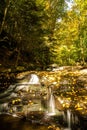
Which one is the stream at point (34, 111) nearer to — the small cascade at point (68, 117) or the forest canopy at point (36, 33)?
the small cascade at point (68, 117)

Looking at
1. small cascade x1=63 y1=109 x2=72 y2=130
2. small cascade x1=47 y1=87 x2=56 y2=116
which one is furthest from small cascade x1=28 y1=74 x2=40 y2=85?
small cascade x1=63 y1=109 x2=72 y2=130

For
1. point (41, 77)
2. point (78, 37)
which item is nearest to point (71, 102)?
point (41, 77)

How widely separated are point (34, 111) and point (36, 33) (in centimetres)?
913

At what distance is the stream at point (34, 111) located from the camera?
7.53m

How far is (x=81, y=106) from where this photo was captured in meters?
8.27

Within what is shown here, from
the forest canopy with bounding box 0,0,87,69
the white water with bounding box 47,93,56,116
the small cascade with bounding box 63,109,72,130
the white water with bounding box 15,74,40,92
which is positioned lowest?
the small cascade with bounding box 63,109,72,130

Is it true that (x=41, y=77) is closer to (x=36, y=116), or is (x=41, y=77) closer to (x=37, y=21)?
(x=36, y=116)

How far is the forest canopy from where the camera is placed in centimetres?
1522

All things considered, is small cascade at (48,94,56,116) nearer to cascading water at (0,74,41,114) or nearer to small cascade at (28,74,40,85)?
cascading water at (0,74,41,114)

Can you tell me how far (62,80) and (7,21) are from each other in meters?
7.36

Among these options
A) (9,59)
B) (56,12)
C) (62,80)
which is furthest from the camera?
(56,12)

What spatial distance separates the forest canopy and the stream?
494 centimetres

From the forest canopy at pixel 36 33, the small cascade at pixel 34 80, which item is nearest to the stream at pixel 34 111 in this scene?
the small cascade at pixel 34 80

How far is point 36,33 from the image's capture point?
16344 millimetres
